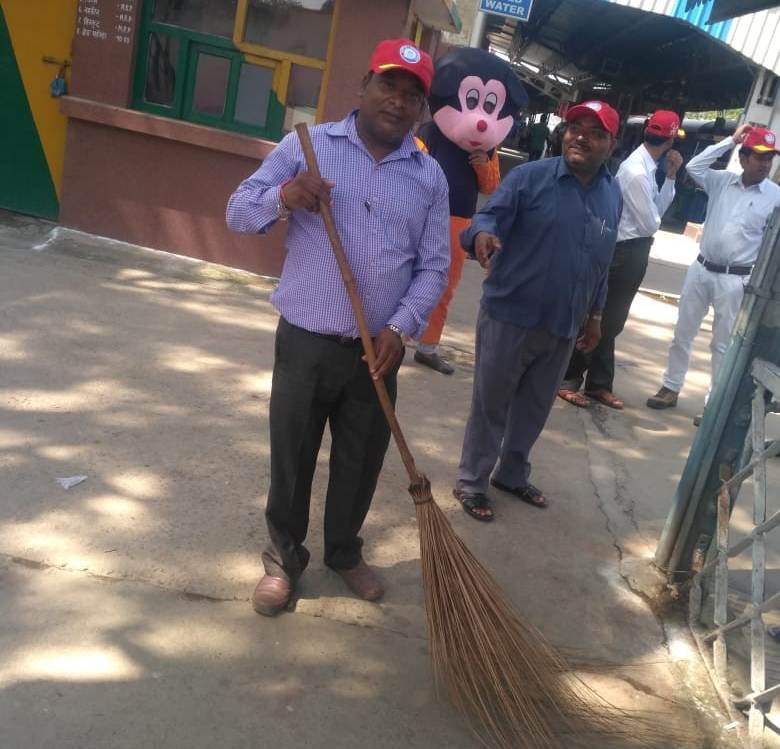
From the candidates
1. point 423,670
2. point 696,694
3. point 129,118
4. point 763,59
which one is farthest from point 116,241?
point 763,59

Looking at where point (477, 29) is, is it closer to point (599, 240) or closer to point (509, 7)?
point (509, 7)

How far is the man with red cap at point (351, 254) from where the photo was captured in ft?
8.68

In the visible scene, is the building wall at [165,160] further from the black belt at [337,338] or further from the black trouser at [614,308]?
the black belt at [337,338]

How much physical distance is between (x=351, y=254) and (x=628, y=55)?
737 inches

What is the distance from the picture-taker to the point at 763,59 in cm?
1189

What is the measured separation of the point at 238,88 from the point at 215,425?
3.48m

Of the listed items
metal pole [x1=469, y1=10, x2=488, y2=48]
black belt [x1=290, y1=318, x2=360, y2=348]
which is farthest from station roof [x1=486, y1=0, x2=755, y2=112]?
black belt [x1=290, y1=318, x2=360, y2=348]

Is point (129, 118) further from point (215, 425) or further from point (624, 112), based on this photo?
point (624, 112)

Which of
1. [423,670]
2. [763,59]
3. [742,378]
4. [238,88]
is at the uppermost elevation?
[763,59]

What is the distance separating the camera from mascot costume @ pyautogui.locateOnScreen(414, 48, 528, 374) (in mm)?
5211

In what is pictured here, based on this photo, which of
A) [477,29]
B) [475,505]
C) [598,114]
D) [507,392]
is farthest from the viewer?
[477,29]

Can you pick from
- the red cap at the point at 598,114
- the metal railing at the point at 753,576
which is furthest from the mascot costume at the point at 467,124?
the metal railing at the point at 753,576

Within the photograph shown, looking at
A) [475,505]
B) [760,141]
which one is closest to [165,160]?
[475,505]

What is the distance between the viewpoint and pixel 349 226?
266 cm
